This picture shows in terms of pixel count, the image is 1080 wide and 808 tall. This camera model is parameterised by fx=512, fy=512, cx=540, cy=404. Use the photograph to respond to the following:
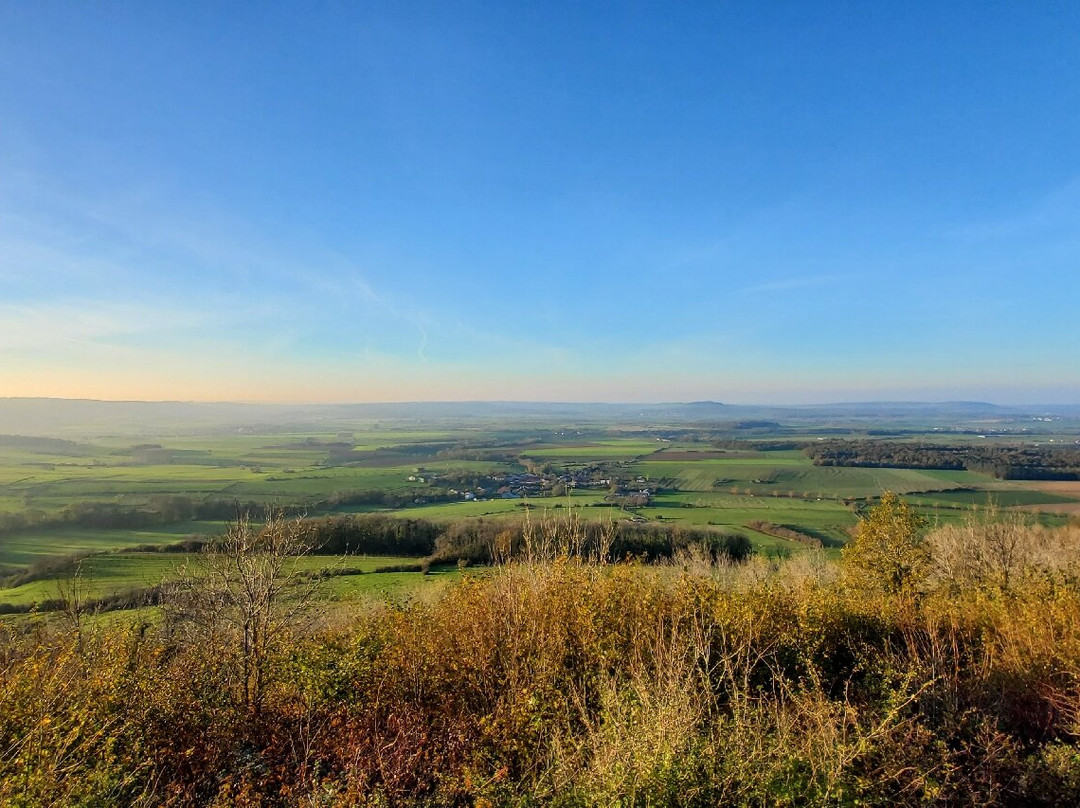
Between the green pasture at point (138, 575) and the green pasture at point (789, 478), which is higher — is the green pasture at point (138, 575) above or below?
below

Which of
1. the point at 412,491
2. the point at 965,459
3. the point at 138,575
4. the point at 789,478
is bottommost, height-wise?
the point at 138,575

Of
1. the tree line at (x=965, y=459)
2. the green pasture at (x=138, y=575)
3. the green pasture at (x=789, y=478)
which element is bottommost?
the green pasture at (x=138, y=575)

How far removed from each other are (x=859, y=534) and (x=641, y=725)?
1466 centimetres

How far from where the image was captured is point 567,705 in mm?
6648

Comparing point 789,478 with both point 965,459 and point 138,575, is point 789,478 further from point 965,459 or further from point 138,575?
point 138,575

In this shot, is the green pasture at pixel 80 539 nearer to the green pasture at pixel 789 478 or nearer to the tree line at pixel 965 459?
the green pasture at pixel 789 478

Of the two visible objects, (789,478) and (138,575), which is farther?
(789,478)

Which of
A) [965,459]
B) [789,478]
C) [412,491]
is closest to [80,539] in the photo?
[412,491]

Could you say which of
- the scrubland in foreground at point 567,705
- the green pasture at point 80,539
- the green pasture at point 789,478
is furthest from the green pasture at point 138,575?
the green pasture at point 789,478

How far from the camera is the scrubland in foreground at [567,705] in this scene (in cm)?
493

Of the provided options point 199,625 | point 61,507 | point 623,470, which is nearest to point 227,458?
point 61,507

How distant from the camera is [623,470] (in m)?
64.8

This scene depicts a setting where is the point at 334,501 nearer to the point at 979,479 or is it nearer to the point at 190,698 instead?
the point at 190,698

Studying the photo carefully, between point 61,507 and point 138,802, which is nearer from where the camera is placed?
point 138,802
